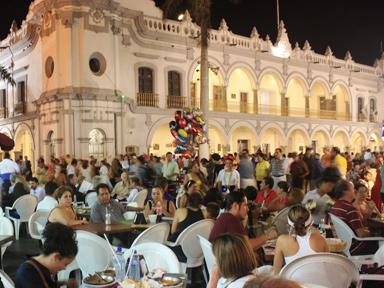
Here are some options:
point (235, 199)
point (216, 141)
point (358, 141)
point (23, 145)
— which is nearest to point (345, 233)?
point (235, 199)

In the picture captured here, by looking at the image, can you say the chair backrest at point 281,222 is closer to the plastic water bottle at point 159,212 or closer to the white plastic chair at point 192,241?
the white plastic chair at point 192,241

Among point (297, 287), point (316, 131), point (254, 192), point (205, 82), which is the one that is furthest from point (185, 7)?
point (297, 287)

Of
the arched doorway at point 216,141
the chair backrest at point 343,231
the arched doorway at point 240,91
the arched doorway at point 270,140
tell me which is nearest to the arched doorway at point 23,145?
the arched doorway at point 216,141

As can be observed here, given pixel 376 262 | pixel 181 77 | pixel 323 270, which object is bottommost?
pixel 376 262

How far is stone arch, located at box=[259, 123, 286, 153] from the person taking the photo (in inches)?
1134

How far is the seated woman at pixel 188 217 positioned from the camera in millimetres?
6777

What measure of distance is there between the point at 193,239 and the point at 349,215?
227 centimetres

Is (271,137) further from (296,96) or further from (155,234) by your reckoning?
(155,234)

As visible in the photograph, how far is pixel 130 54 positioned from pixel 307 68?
46.6ft

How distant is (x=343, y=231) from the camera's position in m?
6.50

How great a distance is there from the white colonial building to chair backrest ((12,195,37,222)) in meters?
9.21

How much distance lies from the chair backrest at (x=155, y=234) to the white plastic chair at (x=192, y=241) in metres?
0.21

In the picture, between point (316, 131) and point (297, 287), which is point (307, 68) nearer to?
point (316, 131)

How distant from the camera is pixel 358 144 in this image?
36.6 m
